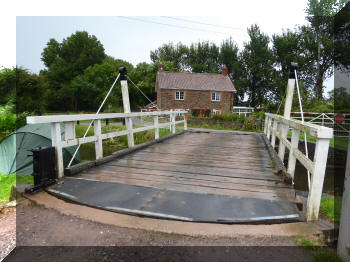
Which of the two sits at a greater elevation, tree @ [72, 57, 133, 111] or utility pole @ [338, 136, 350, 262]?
tree @ [72, 57, 133, 111]

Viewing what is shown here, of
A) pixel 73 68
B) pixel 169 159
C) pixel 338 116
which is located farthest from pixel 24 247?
pixel 73 68

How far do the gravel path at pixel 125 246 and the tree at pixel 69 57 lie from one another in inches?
2021

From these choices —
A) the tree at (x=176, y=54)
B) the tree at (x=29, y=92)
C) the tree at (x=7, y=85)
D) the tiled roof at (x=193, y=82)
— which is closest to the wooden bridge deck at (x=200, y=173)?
the tree at (x=29, y=92)

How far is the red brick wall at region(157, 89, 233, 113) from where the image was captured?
32.0 metres

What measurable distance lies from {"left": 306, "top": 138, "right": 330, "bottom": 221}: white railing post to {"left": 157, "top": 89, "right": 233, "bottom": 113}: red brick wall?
29895mm

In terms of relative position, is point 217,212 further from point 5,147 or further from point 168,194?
point 5,147

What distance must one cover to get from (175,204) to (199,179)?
1.14m

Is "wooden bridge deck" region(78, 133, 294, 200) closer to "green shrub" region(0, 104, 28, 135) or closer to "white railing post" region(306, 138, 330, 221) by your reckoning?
"white railing post" region(306, 138, 330, 221)

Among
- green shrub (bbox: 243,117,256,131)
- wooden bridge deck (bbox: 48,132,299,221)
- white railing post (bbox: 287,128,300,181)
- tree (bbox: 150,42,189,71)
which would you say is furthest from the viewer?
tree (bbox: 150,42,189,71)

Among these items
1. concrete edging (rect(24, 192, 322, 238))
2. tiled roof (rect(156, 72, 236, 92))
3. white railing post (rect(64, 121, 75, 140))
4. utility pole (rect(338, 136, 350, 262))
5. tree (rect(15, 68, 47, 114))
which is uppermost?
tiled roof (rect(156, 72, 236, 92))

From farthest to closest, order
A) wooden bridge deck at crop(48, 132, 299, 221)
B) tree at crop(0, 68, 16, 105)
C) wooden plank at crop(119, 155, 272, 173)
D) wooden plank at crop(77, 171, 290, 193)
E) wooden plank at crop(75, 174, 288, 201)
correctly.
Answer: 1. tree at crop(0, 68, 16, 105)
2. wooden plank at crop(119, 155, 272, 173)
3. wooden plank at crop(77, 171, 290, 193)
4. wooden plank at crop(75, 174, 288, 201)
5. wooden bridge deck at crop(48, 132, 299, 221)

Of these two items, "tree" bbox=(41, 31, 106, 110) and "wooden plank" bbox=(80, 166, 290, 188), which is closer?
"wooden plank" bbox=(80, 166, 290, 188)

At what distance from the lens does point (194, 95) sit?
32312 millimetres

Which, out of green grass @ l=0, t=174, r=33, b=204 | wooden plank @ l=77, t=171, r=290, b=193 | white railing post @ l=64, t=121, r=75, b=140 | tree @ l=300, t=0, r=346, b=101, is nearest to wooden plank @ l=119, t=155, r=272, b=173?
wooden plank @ l=77, t=171, r=290, b=193
